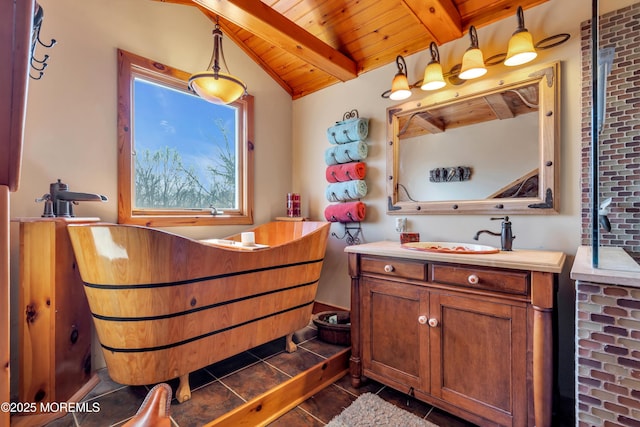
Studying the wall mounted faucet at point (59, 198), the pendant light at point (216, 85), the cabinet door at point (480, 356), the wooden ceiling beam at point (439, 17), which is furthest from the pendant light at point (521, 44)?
the wall mounted faucet at point (59, 198)

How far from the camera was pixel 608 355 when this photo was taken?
3.09ft

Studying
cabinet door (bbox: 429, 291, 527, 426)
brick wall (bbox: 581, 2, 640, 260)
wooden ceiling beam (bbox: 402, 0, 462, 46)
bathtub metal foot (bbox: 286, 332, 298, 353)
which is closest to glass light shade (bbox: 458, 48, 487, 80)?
wooden ceiling beam (bbox: 402, 0, 462, 46)

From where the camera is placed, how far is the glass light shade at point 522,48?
158cm

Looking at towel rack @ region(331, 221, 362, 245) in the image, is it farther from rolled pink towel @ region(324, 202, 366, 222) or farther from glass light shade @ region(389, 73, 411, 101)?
glass light shade @ region(389, 73, 411, 101)

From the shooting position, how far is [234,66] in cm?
271

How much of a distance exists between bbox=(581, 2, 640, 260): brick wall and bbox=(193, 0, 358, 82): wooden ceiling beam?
1.56 metres

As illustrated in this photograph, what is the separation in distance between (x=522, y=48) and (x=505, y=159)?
0.61 metres

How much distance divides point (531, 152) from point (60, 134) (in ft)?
9.33

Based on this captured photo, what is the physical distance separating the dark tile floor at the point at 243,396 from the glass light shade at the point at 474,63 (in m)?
1.97

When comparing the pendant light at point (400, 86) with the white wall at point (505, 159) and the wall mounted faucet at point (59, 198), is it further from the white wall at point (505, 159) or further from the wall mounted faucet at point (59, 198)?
the wall mounted faucet at point (59, 198)

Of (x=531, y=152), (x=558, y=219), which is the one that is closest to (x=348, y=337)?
(x=558, y=219)

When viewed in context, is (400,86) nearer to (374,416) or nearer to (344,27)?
(344,27)

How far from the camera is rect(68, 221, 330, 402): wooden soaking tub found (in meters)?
1.33

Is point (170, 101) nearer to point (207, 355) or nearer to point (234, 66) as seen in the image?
point (234, 66)
